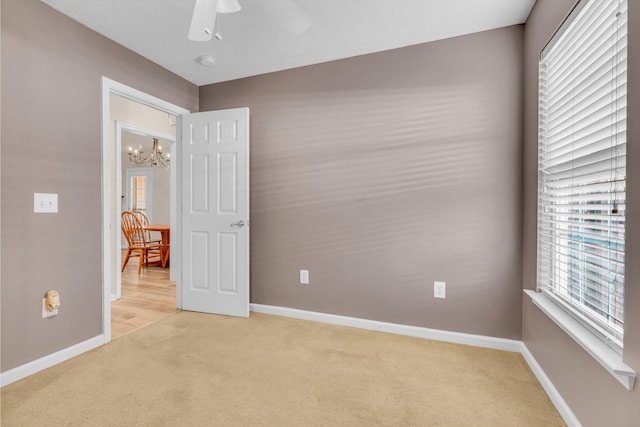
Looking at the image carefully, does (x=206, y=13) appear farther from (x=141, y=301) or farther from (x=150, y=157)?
(x=150, y=157)

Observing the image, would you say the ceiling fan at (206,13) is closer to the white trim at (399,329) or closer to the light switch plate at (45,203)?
the light switch plate at (45,203)

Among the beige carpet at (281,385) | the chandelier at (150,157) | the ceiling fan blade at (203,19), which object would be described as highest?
the chandelier at (150,157)

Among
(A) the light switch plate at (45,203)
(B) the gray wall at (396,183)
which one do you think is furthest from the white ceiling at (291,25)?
(A) the light switch plate at (45,203)

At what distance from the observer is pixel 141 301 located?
132 inches

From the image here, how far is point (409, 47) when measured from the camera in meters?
2.43

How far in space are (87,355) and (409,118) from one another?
297cm

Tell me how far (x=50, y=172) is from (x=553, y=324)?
3.19 m

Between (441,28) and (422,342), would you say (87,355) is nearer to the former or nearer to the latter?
(422,342)

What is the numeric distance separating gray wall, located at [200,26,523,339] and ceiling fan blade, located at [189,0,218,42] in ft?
4.21

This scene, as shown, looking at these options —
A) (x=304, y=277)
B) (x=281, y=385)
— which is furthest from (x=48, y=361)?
(x=304, y=277)

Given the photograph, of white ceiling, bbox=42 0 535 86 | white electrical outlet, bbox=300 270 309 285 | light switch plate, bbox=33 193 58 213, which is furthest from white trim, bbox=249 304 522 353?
white ceiling, bbox=42 0 535 86

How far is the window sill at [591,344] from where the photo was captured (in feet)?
3.41

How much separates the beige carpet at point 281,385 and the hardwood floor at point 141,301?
322 millimetres

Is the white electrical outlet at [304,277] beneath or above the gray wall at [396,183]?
beneath
